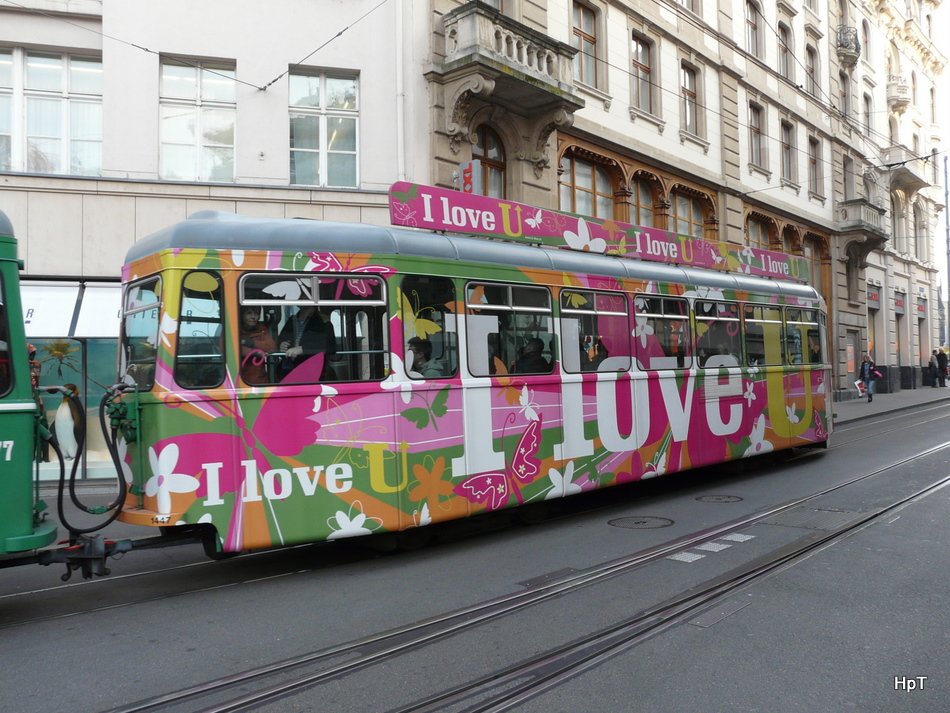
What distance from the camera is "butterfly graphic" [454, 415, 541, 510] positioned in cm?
746

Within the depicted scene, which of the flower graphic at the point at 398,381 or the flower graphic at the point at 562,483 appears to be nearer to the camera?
the flower graphic at the point at 398,381

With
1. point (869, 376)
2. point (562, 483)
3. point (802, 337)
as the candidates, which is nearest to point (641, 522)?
point (562, 483)

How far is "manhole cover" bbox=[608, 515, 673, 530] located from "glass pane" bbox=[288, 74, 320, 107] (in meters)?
9.61

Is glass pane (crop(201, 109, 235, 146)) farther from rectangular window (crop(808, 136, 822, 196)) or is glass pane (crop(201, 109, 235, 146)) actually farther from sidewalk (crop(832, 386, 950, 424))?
rectangular window (crop(808, 136, 822, 196))

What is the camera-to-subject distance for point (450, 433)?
7297mm

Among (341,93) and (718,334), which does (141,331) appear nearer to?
(718,334)

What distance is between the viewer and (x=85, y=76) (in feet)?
42.9

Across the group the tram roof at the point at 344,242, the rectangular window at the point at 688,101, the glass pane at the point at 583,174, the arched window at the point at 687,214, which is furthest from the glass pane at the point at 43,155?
the rectangular window at the point at 688,101

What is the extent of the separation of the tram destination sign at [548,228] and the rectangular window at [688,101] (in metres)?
11.4

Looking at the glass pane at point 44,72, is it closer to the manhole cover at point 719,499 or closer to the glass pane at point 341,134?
the glass pane at point 341,134

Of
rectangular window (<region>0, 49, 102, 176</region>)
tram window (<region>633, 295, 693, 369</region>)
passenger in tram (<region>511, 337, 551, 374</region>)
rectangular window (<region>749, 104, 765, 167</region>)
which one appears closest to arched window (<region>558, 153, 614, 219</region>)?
tram window (<region>633, 295, 693, 369</region>)

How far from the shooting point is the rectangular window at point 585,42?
18469 millimetres

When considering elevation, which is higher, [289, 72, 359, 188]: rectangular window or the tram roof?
[289, 72, 359, 188]: rectangular window

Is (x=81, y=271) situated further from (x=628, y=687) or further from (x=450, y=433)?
(x=628, y=687)
